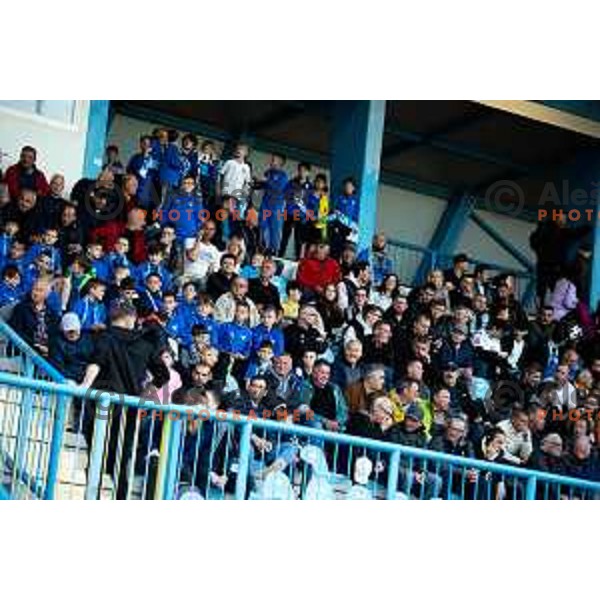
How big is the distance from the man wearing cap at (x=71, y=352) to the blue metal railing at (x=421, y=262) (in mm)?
9778

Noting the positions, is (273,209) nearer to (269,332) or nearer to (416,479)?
(269,332)

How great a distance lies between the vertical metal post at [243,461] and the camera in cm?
979

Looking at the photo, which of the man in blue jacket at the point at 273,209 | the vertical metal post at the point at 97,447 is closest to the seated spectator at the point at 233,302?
the man in blue jacket at the point at 273,209

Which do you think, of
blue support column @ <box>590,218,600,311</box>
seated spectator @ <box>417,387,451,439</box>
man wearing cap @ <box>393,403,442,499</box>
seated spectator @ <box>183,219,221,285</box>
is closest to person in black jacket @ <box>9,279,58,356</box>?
seated spectator @ <box>183,219,221,285</box>

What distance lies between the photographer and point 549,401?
14.2 meters

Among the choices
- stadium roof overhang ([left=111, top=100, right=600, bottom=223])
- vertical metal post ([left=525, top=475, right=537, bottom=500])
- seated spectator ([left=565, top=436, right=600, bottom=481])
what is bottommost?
vertical metal post ([left=525, top=475, right=537, bottom=500])

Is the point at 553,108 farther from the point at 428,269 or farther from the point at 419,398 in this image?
the point at 419,398

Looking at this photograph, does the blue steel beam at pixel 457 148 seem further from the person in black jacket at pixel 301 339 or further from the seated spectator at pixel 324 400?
the seated spectator at pixel 324 400

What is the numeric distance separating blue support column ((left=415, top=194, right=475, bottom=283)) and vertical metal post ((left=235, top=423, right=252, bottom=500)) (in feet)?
39.6

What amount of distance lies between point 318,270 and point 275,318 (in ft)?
6.30

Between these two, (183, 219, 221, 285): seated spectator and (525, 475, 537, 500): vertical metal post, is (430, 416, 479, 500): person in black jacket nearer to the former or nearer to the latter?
(525, 475, 537, 500): vertical metal post

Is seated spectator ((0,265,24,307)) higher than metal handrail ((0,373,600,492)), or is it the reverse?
seated spectator ((0,265,24,307))

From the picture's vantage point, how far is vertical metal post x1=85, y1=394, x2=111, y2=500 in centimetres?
921
